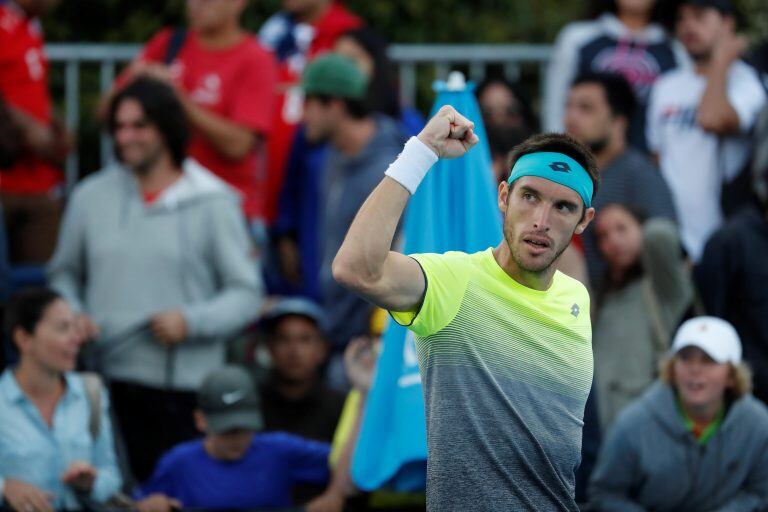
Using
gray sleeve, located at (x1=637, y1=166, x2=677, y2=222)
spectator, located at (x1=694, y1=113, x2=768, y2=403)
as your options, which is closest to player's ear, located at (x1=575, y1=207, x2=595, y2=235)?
spectator, located at (x1=694, y1=113, x2=768, y2=403)

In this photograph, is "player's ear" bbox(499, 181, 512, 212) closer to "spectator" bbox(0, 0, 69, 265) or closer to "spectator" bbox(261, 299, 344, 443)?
"spectator" bbox(261, 299, 344, 443)

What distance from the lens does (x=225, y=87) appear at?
9070 millimetres

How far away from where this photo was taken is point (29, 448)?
702 centimetres

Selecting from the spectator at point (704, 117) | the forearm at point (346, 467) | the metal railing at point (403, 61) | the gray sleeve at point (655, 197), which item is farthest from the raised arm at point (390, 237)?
the metal railing at point (403, 61)

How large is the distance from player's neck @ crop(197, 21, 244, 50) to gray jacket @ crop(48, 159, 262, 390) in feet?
3.43

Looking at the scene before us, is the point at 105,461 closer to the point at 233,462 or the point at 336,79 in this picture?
the point at 233,462

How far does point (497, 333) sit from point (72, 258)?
4145 mm

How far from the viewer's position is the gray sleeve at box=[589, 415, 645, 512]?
732 cm

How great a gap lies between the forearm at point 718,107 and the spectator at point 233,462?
10.8 feet

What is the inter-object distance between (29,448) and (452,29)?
21.7 ft

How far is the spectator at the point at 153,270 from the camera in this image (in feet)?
26.2

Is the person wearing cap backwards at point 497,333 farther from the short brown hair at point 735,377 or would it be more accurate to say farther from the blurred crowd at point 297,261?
the short brown hair at point 735,377

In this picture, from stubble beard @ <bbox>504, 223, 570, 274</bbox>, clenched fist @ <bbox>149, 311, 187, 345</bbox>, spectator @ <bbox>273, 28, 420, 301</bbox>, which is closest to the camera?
stubble beard @ <bbox>504, 223, 570, 274</bbox>

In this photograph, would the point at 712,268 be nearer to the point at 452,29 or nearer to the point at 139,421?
the point at 139,421
